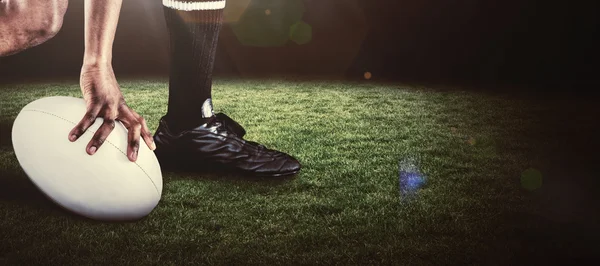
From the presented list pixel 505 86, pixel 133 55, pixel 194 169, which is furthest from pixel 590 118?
pixel 133 55

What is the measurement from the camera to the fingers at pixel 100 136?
1.30m

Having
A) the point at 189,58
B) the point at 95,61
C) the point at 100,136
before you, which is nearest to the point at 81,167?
the point at 100,136

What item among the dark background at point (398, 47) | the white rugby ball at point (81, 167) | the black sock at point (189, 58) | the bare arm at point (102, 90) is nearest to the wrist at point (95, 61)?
the bare arm at point (102, 90)

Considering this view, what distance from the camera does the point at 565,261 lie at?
1.25 m

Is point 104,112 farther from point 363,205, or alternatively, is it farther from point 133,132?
point 363,205

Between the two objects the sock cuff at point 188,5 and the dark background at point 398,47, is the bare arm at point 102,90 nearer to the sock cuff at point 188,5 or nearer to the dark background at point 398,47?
the sock cuff at point 188,5

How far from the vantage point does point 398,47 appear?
582 centimetres

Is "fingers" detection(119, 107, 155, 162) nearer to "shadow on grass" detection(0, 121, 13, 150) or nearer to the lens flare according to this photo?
the lens flare

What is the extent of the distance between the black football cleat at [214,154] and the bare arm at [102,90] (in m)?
0.33

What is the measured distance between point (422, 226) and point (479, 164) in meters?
0.72

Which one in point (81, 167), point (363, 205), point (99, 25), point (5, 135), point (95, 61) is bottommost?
point (5, 135)

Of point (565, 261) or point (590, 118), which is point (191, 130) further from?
point (590, 118)

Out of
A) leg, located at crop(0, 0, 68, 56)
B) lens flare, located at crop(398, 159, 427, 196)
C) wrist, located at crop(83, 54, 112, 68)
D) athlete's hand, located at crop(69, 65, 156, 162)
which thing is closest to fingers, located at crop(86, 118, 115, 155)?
athlete's hand, located at crop(69, 65, 156, 162)

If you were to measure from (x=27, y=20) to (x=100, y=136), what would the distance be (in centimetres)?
132
